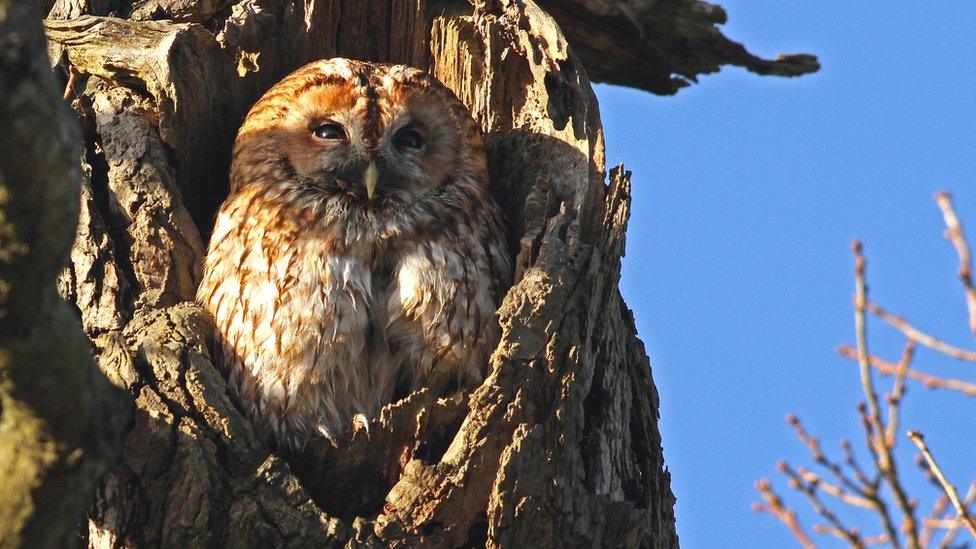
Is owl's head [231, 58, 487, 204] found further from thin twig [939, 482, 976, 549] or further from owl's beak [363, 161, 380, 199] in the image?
thin twig [939, 482, 976, 549]

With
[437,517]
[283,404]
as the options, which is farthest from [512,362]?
[283,404]

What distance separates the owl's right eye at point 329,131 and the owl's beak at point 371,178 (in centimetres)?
26

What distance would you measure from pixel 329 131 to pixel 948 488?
2467 millimetres

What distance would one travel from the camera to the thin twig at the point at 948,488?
2629 mm

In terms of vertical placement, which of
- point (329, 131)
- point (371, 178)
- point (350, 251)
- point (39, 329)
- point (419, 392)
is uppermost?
point (329, 131)

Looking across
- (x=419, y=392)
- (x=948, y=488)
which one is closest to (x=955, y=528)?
(x=948, y=488)

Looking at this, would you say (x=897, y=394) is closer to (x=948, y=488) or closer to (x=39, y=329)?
(x=948, y=488)

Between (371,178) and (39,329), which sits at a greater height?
(371,178)

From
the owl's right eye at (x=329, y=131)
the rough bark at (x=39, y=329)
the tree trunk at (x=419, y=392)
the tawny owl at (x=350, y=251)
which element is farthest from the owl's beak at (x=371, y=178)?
the rough bark at (x=39, y=329)

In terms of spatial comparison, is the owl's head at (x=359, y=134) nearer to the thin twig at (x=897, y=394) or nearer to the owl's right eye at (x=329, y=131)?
the owl's right eye at (x=329, y=131)

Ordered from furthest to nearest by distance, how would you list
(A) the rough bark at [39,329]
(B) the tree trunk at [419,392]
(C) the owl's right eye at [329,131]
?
(C) the owl's right eye at [329,131], (B) the tree trunk at [419,392], (A) the rough bark at [39,329]

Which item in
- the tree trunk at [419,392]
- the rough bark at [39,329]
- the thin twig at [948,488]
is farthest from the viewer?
the tree trunk at [419,392]

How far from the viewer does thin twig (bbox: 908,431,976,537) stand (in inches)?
104

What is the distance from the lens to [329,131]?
4453 mm
